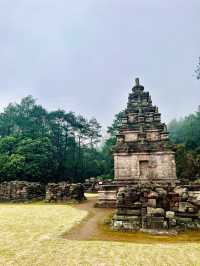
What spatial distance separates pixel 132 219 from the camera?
873 cm

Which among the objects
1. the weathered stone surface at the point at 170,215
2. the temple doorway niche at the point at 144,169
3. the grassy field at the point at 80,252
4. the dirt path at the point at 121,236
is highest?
the temple doorway niche at the point at 144,169

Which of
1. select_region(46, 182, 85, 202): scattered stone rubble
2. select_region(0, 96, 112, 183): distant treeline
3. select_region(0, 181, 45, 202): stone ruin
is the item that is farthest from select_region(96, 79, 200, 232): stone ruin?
select_region(0, 96, 112, 183): distant treeline

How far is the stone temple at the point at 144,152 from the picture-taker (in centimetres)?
1961

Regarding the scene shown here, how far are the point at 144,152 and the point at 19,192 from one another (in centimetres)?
1118

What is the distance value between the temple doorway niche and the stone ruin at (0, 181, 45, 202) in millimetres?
9290

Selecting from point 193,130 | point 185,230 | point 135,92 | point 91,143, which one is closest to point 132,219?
point 185,230

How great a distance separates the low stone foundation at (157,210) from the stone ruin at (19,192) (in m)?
13.6

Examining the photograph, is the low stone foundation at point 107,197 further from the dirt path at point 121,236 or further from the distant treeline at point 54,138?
the distant treeline at point 54,138

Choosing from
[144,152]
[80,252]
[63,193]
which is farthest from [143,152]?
[80,252]

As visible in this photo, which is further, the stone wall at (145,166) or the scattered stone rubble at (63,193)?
the stone wall at (145,166)

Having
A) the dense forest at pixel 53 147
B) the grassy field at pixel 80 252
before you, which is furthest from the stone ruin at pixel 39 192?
the grassy field at pixel 80 252

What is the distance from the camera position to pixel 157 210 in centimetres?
826

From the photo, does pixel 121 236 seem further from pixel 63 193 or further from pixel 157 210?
pixel 63 193

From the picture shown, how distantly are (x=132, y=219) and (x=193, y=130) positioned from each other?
5172 centimetres
